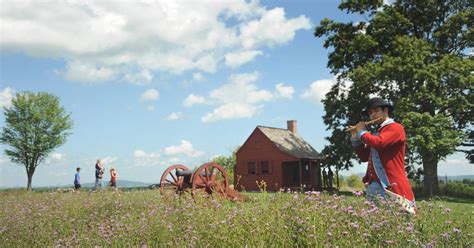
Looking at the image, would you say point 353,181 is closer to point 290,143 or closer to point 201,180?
point 290,143

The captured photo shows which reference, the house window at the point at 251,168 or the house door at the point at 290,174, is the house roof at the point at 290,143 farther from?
the house window at the point at 251,168

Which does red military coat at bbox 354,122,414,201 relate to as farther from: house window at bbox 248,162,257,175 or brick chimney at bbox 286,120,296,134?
brick chimney at bbox 286,120,296,134

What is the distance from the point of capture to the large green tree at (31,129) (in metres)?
46.3

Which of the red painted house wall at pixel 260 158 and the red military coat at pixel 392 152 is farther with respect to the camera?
the red painted house wall at pixel 260 158

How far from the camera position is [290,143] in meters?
33.5

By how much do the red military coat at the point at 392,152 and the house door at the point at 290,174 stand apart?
1041 inches

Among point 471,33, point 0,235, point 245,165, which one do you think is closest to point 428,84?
point 471,33

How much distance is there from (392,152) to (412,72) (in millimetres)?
18107

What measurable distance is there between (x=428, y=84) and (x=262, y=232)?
1994 cm

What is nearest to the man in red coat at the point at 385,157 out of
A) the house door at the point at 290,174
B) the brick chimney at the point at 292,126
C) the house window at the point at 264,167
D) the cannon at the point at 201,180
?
the cannon at the point at 201,180

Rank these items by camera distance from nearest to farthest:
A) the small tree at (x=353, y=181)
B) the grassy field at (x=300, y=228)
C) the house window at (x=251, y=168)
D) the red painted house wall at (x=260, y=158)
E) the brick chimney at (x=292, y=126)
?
the grassy field at (x=300, y=228) < the red painted house wall at (x=260, y=158) < the house window at (x=251, y=168) < the brick chimney at (x=292, y=126) < the small tree at (x=353, y=181)

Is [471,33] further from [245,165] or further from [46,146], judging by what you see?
[46,146]

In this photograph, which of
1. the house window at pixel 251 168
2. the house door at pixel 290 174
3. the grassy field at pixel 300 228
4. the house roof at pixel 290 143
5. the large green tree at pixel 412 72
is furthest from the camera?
the house window at pixel 251 168

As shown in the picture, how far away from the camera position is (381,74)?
22.1 m
